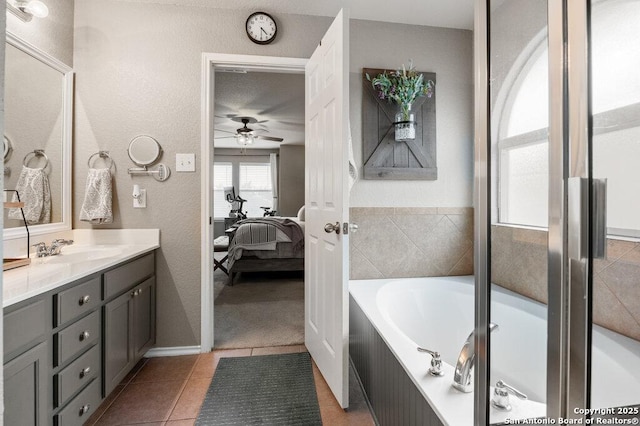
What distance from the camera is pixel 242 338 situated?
2.43 meters

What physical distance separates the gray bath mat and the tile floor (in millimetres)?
58

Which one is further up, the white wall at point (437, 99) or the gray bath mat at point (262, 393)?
the white wall at point (437, 99)

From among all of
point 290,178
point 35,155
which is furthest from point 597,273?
point 290,178

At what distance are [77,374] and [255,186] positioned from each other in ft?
21.5

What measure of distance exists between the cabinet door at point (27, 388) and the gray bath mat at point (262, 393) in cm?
67

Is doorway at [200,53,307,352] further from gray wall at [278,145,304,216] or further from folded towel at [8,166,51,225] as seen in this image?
gray wall at [278,145,304,216]

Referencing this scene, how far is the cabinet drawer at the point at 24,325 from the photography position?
99 cm

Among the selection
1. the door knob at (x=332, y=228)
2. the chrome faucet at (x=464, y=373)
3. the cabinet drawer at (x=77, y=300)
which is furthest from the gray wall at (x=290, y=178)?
the chrome faucet at (x=464, y=373)

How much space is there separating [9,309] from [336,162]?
145 cm

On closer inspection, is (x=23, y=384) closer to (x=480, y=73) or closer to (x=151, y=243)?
(x=151, y=243)

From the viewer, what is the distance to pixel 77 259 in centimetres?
165

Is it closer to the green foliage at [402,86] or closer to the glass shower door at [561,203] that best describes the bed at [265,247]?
the green foliage at [402,86]

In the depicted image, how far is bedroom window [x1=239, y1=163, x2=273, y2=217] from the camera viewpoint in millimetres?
7684

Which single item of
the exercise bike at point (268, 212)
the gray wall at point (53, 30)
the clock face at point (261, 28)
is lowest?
the exercise bike at point (268, 212)
